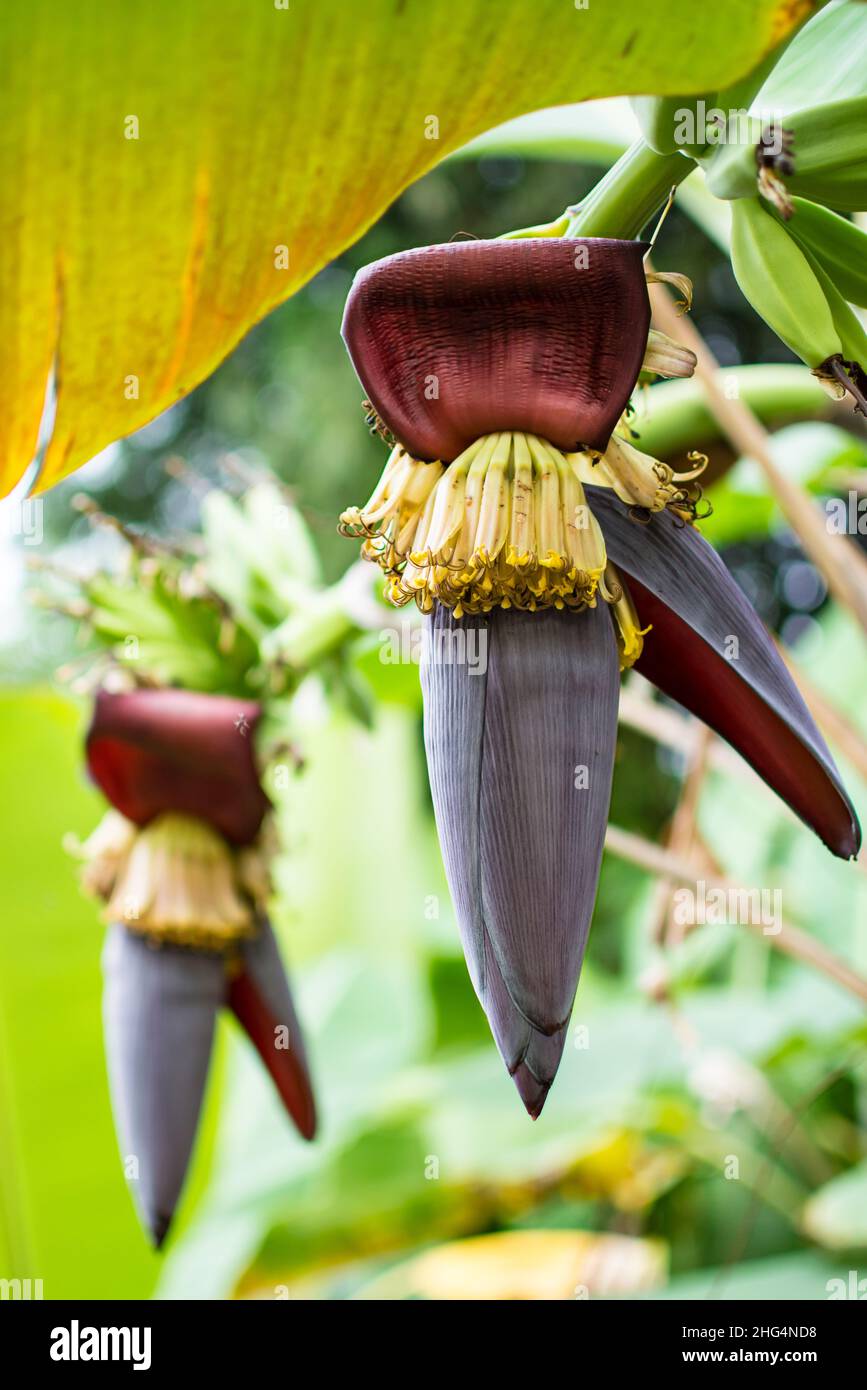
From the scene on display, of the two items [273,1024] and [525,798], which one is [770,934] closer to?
[273,1024]

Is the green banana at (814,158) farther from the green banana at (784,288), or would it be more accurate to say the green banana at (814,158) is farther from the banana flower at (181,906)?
the banana flower at (181,906)

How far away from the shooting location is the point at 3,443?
230mm

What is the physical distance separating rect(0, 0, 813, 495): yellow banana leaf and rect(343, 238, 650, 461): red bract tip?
39mm

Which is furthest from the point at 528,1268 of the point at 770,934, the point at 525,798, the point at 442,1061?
the point at 525,798

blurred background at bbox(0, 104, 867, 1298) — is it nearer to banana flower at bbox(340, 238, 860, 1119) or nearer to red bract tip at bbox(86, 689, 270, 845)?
red bract tip at bbox(86, 689, 270, 845)

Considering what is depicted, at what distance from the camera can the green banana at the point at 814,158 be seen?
0.24m

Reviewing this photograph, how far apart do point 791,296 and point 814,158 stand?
3 centimetres

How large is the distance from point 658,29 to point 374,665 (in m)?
0.55

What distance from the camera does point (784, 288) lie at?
251 mm

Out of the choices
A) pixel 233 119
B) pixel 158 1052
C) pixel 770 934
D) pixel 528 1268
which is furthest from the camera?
pixel 528 1268

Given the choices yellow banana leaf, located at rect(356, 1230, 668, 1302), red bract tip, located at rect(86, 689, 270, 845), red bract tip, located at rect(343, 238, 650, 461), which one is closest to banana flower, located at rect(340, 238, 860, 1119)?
red bract tip, located at rect(343, 238, 650, 461)

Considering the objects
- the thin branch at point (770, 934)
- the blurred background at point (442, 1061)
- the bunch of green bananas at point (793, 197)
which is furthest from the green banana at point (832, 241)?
the thin branch at point (770, 934)

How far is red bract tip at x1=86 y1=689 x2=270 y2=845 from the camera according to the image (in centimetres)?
52
